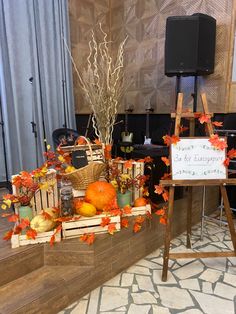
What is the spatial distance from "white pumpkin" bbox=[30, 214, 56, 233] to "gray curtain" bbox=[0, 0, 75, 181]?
163cm

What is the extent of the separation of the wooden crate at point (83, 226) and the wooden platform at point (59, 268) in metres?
0.04

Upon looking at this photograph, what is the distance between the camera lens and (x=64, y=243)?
1475 mm

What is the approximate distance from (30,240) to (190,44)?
2.51 meters

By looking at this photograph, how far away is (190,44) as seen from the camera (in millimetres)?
2594

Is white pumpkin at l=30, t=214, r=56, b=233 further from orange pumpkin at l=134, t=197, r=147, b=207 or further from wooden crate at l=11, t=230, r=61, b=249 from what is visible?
orange pumpkin at l=134, t=197, r=147, b=207

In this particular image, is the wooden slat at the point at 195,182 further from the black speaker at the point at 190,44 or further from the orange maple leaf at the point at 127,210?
the black speaker at the point at 190,44

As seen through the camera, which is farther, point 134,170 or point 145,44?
point 145,44

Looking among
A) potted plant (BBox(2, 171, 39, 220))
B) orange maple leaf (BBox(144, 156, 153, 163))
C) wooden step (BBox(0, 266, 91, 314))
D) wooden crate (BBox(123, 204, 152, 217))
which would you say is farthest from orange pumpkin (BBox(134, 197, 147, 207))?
potted plant (BBox(2, 171, 39, 220))

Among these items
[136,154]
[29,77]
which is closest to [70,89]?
[29,77]

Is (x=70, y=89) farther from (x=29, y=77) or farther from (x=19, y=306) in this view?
(x=19, y=306)

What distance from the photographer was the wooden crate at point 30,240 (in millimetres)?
1418

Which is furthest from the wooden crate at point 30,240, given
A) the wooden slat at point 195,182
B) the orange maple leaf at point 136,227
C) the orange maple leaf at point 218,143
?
the orange maple leaf at point 218,143

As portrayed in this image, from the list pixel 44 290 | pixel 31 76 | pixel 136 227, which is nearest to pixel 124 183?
pixel 136 227

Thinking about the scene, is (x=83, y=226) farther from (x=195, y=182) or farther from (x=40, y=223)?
(x=195, y=182)
